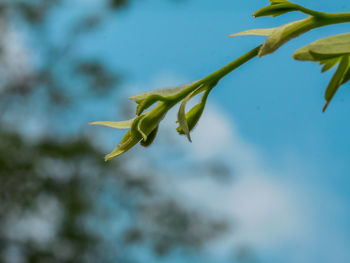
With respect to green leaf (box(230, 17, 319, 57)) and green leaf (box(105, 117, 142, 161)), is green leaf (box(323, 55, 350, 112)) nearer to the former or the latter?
green leaf (box(230, 17, 319, 57))

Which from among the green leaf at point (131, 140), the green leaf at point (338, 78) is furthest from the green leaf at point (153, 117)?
the green leaf at point (338, 78)

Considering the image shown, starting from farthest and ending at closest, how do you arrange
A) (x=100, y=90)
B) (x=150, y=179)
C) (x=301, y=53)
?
(x=100, y=90)
(x=150, y=179)
(x=301, y=53)

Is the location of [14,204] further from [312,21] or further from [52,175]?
[312,21]

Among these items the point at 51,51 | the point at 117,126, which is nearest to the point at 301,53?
the point at 117,126

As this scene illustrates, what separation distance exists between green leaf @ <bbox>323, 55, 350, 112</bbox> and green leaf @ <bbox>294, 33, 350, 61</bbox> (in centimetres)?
3

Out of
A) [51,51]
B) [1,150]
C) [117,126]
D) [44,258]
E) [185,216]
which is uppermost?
[117,126]

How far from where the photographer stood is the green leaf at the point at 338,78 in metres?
0.36

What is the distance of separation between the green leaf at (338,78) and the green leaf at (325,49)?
0.03 meters

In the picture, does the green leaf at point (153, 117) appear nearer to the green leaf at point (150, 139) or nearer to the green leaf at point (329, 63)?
the green leaf at point (150, 139)

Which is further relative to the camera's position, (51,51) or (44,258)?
(51,51)

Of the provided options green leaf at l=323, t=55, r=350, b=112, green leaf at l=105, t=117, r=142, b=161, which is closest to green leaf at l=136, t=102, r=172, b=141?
green leaf at l=105, t=117, r=142, b=161

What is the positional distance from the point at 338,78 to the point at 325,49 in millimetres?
40

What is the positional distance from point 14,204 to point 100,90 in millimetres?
1836

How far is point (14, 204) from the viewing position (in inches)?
240
